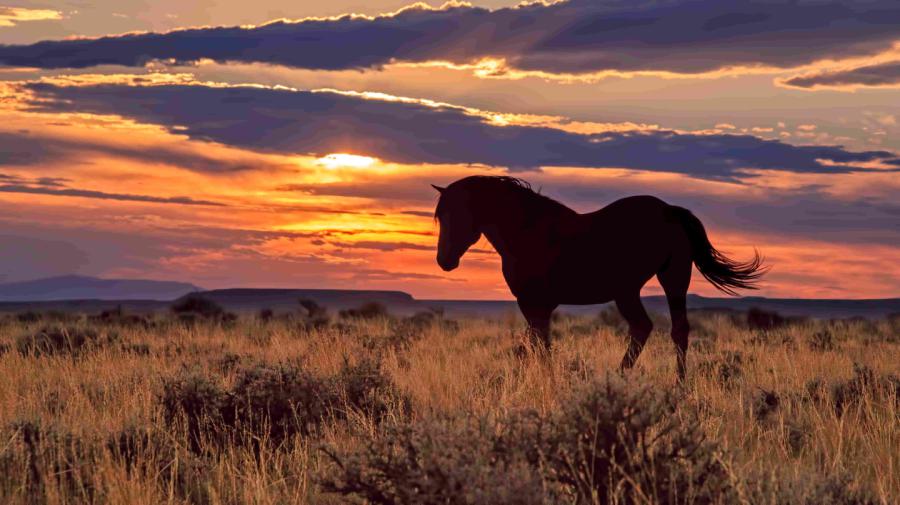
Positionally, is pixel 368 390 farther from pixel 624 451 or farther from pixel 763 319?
pixel 763 319

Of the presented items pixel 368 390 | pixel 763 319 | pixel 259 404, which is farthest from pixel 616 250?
pixel 763 319

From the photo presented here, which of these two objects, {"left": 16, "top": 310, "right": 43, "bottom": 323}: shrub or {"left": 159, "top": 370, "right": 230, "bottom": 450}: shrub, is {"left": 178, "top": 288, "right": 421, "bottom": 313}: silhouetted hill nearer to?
{"left": 16, "top": 310, "right": 43, "bottom": 323}: shrub

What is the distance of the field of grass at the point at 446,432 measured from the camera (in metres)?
4.71

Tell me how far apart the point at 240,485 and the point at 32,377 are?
7487mm

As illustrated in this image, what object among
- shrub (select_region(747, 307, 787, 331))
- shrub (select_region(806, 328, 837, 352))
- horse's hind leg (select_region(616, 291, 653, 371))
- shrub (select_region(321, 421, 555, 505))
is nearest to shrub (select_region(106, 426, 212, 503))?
shrub (select_region(321, 421, 555, 505))

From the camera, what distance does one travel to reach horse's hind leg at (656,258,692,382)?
1147 centimetres

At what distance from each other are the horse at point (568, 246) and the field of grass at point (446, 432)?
828 millimetres

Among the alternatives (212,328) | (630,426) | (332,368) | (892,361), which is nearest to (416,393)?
(332,368)

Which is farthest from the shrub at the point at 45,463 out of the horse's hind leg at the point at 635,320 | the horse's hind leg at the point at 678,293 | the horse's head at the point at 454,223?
the horse's hind leg at the point at 678,293

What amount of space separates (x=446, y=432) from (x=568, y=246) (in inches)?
272

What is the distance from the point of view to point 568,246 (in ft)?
37.4

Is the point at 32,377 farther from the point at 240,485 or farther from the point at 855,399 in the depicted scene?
the point at 855,399

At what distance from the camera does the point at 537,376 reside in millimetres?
10180

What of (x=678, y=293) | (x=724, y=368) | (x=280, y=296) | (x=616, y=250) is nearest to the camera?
(x=616, y=250)
